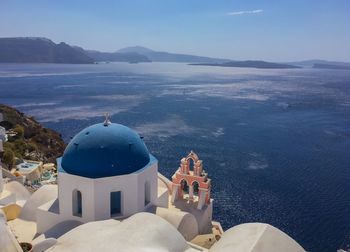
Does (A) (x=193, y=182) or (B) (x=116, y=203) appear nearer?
(B) (x=116, y=203)

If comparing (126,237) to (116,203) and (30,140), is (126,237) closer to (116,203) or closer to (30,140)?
(116,203)

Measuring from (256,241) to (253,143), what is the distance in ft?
143

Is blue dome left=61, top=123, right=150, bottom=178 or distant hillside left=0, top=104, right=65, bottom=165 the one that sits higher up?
blue dome left=61, top=123, right=150, bottom=178

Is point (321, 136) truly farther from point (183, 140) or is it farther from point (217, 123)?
point (183, 140)

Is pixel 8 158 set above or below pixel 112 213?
below

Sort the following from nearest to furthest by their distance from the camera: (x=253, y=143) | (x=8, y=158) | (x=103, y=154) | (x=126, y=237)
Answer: (x=126, y=237) < (x=103, y=154) < (x=8, y=158) < (x=253, y=143)

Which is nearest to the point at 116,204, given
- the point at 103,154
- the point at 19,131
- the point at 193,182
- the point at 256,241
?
the point at 103,154

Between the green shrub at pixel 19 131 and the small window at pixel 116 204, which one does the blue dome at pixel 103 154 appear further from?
the green shrub at pixel 19 131

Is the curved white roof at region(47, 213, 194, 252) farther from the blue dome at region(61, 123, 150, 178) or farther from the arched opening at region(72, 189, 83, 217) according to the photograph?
the arched opening at region(72, 189, 83, 217)

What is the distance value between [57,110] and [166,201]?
213 feet

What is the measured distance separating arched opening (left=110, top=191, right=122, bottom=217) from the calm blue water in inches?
683

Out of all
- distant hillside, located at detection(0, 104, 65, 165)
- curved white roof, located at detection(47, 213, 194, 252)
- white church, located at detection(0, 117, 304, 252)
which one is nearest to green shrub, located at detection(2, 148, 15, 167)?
distant hillside, located at detection(0, 104, 65, 165)

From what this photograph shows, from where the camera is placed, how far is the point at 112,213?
1612 cm

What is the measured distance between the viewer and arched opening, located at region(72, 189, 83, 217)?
15.9 m
